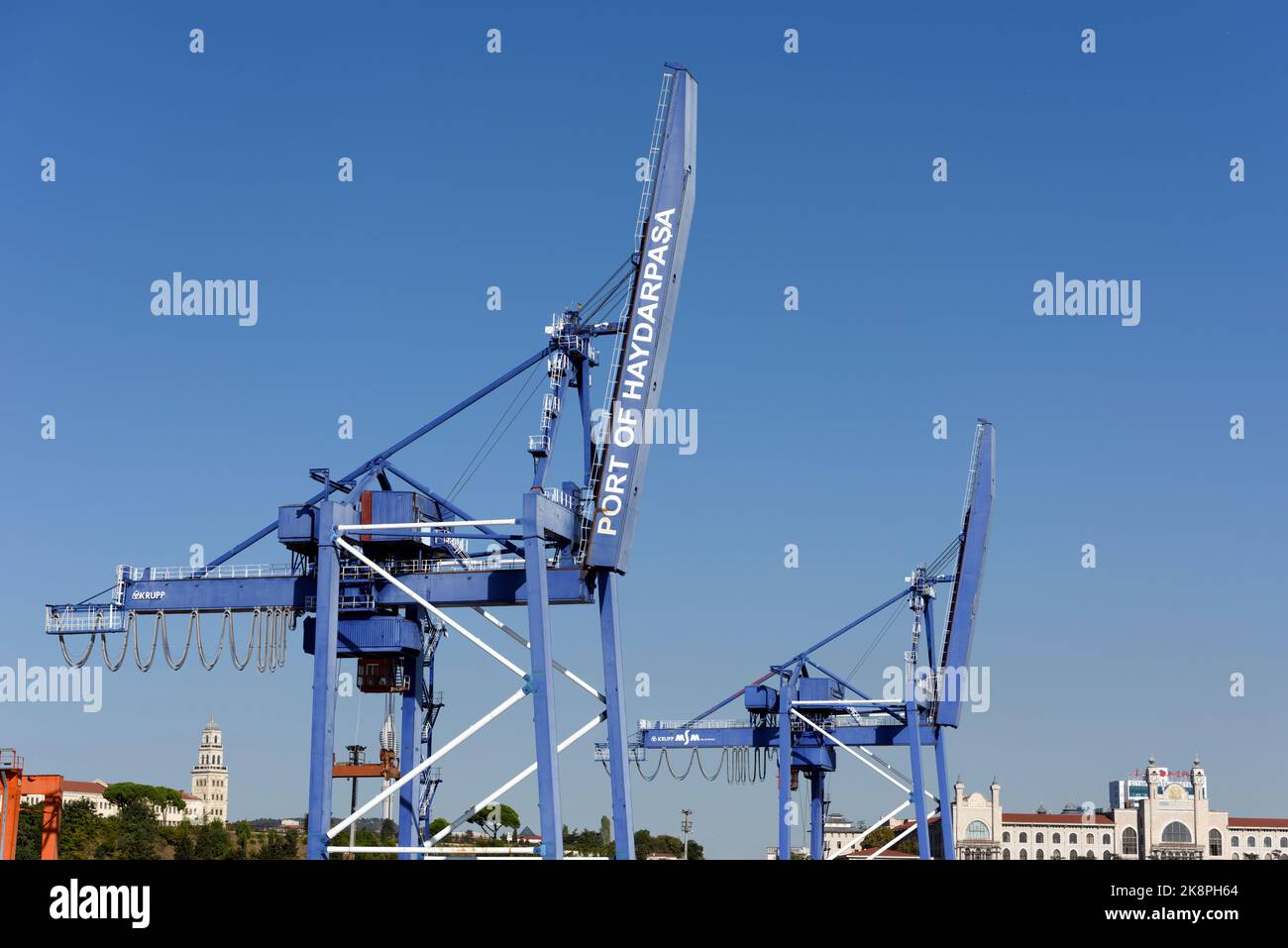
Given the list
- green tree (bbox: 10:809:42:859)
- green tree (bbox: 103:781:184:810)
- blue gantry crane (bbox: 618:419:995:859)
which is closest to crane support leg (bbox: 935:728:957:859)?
blue gantry crane (bbox: 618:419:995:859)

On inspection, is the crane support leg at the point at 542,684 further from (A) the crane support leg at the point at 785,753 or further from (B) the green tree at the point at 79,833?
(B) the green tree at the point at 79,833

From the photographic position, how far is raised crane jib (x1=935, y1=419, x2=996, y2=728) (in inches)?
2645

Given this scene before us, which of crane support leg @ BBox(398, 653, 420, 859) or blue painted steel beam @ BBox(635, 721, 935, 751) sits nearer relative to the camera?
Answer: crane support leg @ BBox(398, 653, 420, 859)

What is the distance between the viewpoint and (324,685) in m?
40.9

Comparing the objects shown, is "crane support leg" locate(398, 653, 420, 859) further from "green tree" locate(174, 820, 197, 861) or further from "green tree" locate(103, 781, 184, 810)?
"green tree" locate(103, 781, 184, 810)

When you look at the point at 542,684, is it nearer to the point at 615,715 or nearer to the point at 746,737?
the point at 615,715

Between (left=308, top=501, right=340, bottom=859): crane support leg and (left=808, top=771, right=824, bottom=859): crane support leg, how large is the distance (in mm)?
38776

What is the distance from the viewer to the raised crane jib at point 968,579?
220ft

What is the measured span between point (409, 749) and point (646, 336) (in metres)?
13.8

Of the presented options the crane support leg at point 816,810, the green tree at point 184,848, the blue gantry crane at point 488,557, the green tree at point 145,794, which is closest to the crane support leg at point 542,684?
the blue gantry crane at point 488,557

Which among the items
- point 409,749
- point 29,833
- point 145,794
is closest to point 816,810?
point 409,749
